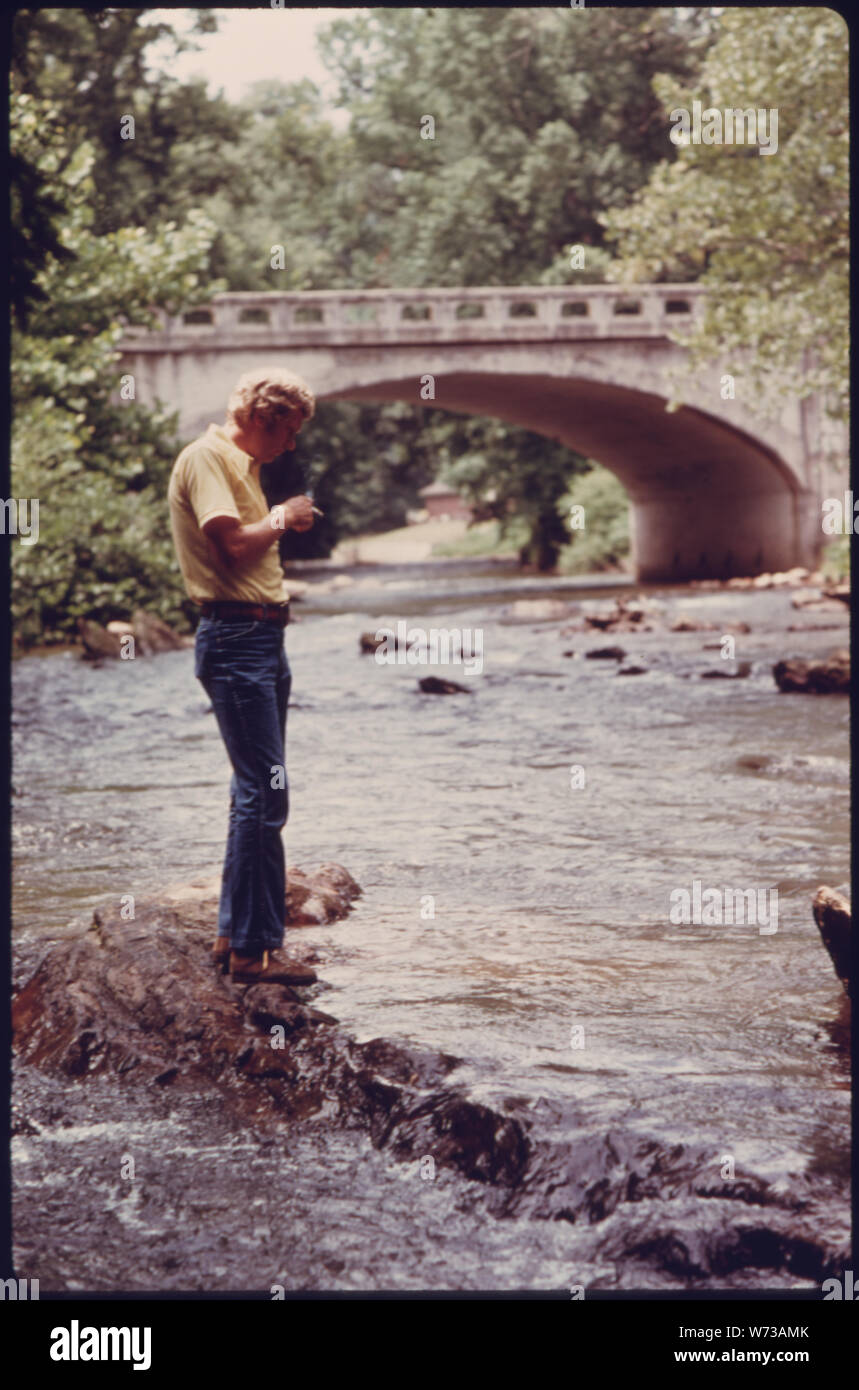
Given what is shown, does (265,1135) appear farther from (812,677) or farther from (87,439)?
(87,439)

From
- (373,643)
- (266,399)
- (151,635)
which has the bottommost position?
(373,643)

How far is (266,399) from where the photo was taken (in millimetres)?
4324

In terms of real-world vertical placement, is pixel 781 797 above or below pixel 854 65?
below

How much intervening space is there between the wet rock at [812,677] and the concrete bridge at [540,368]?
1474 centimetres

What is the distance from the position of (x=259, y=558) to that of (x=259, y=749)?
20.9 inches

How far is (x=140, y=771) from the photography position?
10344mm

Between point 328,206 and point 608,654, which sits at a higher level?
point 328,206

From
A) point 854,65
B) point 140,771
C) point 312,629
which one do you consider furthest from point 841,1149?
point 312,629

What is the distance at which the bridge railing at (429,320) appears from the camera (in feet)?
97.7

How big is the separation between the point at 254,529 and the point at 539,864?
3.05 metres

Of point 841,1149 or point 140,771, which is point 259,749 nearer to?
point 841,1149

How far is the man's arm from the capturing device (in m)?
4.10

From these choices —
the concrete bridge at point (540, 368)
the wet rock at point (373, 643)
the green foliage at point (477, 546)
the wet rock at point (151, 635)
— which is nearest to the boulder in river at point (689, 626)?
the wet rock at point (373, 643)

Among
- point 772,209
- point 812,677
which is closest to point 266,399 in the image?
point 812,677
